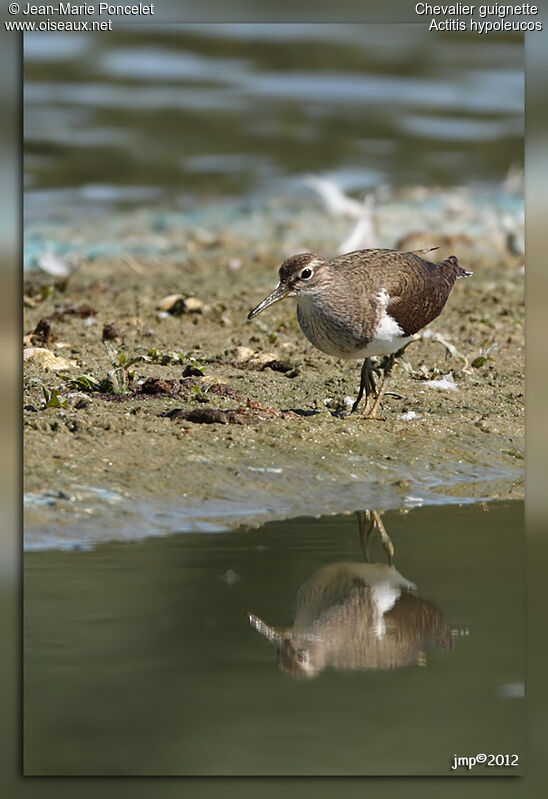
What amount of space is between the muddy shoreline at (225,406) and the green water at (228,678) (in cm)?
62

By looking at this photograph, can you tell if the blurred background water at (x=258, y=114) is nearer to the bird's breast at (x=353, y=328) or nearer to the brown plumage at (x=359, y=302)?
the brown plumage at (x=359, y=302)

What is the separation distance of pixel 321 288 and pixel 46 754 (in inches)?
151

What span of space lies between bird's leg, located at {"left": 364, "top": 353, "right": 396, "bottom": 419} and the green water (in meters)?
1.98

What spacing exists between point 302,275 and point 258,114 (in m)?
4.43

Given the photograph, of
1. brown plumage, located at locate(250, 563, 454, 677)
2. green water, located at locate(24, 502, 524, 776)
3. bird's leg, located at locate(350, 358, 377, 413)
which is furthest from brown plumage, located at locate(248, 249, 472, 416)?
brown plumage, located at locate(250, 563, 454, 677)

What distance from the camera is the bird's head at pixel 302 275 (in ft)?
26.2

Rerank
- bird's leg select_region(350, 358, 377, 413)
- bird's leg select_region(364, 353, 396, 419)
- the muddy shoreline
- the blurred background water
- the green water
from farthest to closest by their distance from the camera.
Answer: the blurred background water → bird's leg select_region(350, 358, 377, 413) → bird's leg select_region(364, 353, 396, 419) → the muddy shoreline → the green water

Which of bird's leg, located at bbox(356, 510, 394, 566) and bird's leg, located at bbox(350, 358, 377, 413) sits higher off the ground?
bird's leg, located at bbox(350, 358, 377, 413)

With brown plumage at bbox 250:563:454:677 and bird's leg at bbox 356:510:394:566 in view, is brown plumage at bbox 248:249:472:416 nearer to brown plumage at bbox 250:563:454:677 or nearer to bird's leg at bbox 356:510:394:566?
bird's leg at bbox 356:510:394:566

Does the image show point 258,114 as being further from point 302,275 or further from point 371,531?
point 371,531

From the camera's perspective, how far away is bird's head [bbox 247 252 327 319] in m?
7.99

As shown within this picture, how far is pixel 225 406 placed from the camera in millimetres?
7980

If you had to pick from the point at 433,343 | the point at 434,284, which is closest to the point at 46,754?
the point at 434,284

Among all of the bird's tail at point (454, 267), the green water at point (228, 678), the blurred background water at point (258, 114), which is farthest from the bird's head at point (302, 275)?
the green water at point (228, 678)
